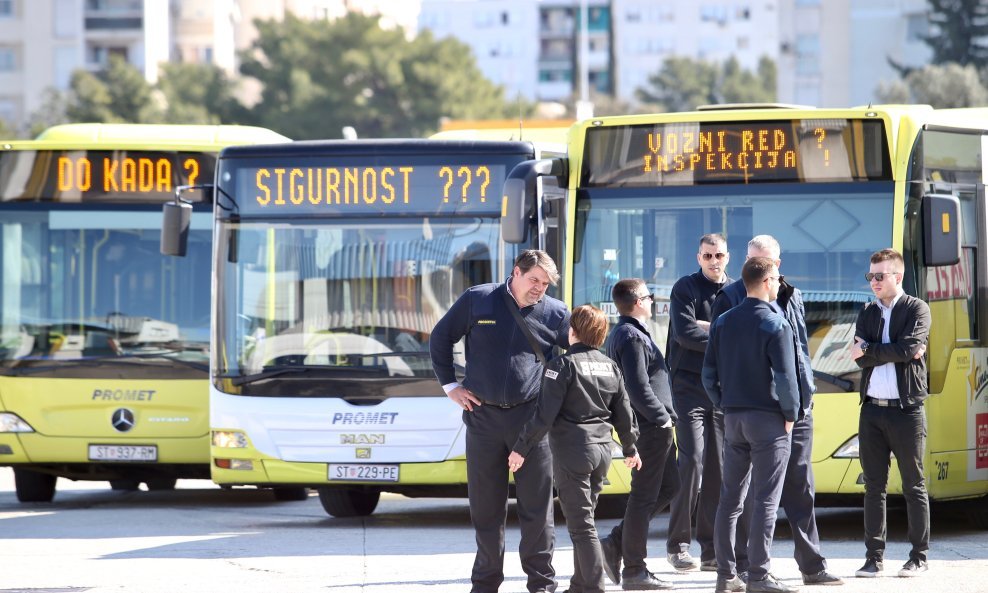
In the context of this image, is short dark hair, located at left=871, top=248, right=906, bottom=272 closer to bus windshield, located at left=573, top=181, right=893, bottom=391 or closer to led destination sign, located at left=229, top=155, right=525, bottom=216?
bus windshield, located at left=573, top=181, right=893, bottom=391

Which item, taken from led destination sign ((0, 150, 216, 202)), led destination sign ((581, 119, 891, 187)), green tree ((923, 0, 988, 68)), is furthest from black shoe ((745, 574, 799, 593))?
green tree ((923, 0, 988, 68))

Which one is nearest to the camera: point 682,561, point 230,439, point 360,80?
point 682,561

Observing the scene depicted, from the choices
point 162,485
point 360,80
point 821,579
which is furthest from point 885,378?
point 360,80

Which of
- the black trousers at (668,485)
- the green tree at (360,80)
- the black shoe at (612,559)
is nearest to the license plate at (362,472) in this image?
the black trousers at (668,485)

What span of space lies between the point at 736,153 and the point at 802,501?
126 inches

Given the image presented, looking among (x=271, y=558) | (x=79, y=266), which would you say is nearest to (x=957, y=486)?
(x=271, y=558)

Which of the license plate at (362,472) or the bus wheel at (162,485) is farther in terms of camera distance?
the bus wheel at (162,485)

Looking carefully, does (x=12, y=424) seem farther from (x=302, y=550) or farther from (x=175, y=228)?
(x=302, y=550)

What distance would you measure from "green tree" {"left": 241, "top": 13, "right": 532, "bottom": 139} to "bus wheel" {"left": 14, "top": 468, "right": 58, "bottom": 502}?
47.9 metres

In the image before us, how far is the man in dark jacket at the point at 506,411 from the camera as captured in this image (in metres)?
8.93

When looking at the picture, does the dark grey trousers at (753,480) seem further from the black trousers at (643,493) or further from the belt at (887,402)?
the belt at (887,402)

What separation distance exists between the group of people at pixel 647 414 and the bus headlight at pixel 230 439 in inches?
162

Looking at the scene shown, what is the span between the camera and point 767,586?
9070 mm

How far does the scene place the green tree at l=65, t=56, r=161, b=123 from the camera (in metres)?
62.9
